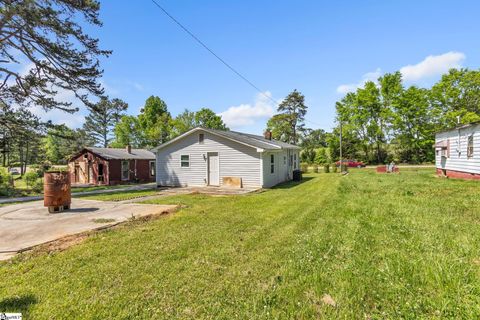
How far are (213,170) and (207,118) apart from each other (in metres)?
34.9

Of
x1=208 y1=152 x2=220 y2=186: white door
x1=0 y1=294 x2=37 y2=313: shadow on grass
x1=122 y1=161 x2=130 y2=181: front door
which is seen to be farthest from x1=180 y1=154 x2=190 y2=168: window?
x1=0 y1=294 x2=37 y2=313: shadow on grass

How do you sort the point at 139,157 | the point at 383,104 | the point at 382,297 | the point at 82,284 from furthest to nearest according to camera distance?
the point at 383,104 → the point at 139,157 → the point at 82,284 → the point at 382,297

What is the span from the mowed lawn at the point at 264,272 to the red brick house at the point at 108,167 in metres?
16.3

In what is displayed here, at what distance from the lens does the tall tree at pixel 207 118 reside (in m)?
47.9

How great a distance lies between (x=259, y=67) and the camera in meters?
14.9

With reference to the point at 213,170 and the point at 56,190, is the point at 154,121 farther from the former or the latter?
the point at 56,190

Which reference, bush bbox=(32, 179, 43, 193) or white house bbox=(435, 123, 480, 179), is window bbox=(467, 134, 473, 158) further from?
bush bbox=(32, 179, 43, 193)

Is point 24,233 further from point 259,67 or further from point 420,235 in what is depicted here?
point 259,67

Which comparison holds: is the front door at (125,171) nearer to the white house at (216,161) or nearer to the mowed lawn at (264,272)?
the white house at (216,161)

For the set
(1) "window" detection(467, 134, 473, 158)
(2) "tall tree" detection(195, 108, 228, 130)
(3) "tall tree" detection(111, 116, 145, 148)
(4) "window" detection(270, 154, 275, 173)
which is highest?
(2) "tall tree" detection(195, 108, 228, 130)

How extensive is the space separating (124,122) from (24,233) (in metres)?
41.4

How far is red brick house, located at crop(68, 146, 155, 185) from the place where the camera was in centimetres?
2031

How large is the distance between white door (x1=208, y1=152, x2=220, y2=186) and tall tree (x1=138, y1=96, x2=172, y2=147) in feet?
98.6

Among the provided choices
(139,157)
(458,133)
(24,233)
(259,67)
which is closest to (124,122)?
(139,157)
